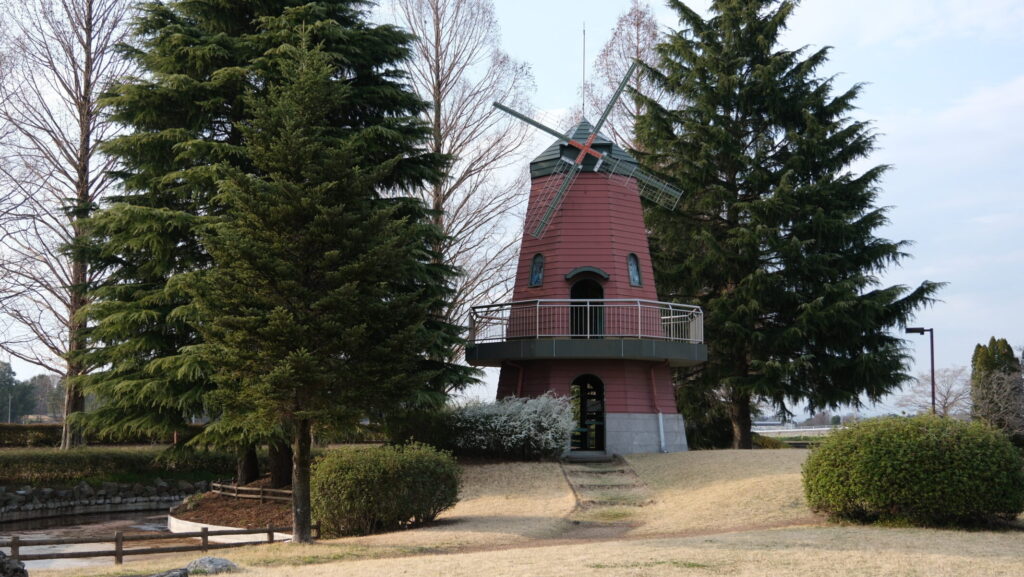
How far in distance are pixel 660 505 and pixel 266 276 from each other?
888cm

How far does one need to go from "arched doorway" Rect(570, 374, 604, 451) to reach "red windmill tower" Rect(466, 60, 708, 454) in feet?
0.53

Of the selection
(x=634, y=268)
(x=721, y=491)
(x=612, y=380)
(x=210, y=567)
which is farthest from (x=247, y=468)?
(x=634, y=268)

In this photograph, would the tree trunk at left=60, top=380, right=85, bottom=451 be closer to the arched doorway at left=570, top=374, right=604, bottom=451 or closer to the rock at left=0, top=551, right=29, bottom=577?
the arched doorway at left=570, top=374, right=604, bottom=451

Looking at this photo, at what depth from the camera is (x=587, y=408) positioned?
28.1 metres

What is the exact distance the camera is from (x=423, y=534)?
49.9ft

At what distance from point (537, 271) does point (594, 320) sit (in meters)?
2.37

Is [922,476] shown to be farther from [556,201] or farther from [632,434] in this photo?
[556,201]

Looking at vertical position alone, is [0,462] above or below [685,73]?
below

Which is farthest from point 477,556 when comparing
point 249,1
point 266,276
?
point 249,1

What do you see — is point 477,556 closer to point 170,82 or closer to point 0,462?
point 170,82

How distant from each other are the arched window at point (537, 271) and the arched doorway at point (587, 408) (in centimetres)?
311

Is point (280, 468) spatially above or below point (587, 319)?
below

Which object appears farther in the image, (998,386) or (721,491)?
(998,386)

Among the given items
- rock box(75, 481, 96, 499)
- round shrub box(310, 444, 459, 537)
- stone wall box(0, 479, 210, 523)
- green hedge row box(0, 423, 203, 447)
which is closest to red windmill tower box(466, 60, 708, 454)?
round shrub box(310, 444, 459, 537)
